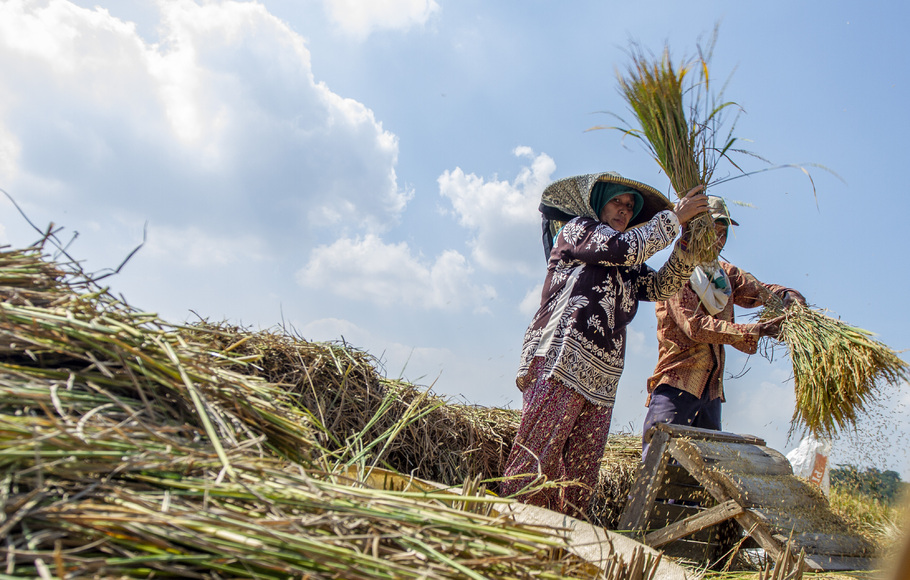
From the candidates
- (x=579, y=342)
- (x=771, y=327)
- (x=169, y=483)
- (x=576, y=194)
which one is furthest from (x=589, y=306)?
(x=169, y=483)

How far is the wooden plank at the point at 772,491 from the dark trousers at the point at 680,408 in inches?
25.9

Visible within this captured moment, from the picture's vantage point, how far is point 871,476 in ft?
10.5

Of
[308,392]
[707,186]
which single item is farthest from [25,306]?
[707,186]

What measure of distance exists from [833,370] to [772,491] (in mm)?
696

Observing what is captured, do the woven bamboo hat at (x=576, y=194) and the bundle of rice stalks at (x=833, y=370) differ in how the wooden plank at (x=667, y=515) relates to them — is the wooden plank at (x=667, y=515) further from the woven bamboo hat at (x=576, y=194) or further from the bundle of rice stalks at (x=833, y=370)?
the woven bamboo hat at (x=576, y=194)

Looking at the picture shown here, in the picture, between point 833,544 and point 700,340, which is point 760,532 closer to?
point 833,544

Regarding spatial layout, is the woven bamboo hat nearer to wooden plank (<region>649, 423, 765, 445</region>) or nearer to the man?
the man

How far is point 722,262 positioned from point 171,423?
3.78m

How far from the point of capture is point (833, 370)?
2.99 metres

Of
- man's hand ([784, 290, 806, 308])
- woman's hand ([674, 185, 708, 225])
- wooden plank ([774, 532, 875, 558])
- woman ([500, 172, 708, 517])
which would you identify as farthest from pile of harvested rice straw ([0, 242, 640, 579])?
man's hand ([784, 290, 806, 308])

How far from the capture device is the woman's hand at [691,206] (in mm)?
3096

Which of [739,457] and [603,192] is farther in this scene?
[603,192]

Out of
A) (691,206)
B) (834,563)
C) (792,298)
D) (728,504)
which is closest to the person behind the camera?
(834,563)

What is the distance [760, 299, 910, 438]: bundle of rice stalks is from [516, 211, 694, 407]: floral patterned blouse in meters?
0.98
